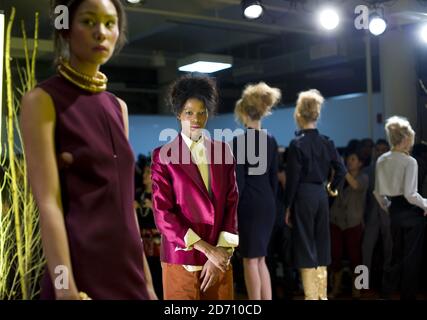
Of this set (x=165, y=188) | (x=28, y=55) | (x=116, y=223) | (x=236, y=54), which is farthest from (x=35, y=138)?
(x=236, y=54)

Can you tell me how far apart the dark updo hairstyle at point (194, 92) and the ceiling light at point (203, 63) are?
7.82ft

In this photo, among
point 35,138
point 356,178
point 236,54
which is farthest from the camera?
point 236,54

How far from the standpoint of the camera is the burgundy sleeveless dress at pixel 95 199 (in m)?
1.08

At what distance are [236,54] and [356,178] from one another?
192 centimetres

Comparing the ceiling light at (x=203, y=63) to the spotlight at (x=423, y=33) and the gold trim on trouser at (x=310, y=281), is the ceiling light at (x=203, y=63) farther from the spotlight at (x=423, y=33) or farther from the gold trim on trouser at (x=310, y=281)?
the gold trim on trouser at (x=310, y=281)

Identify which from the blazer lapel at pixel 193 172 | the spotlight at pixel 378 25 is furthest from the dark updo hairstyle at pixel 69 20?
the spotlight at pixel 378 25

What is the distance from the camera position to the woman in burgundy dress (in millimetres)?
1046

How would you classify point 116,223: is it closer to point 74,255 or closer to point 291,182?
point 74,255

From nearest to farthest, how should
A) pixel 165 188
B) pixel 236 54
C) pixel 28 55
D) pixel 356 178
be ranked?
1. pixel 165 188
2. pixel 28 55
3. pixel 356 178
4. pixel 236 54

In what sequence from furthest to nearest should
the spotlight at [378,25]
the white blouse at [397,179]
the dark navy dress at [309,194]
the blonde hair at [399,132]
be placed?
the spotlight at [378,25]
the blonde hair at [399,132]
the white blouse at [397,179]
the dark navy dress at [309,194]

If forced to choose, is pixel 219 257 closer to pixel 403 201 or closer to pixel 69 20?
pixel 69 20

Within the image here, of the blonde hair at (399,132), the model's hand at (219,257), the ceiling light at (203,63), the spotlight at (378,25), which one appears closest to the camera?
the model's hand at (219,257)

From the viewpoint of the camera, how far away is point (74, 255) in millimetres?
1079

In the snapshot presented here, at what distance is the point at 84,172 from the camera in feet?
3.55
